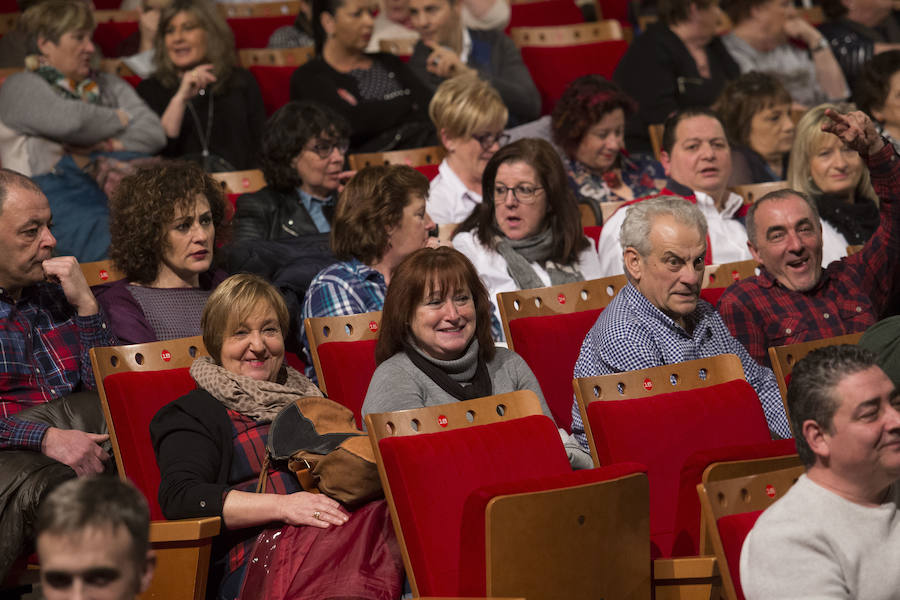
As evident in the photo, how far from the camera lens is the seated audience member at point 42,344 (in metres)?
2.71

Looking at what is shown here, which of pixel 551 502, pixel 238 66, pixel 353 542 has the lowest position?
pixel 353 542

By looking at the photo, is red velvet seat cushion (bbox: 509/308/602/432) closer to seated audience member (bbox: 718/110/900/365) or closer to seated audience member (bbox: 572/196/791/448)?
seated audience member (bbox: 572/196/791/448)

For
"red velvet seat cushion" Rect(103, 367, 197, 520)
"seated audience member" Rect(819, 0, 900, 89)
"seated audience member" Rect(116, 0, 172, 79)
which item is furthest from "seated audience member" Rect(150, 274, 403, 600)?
"seated audience member" Rect(819, 0, 900, 89)

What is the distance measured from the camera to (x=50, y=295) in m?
3.09

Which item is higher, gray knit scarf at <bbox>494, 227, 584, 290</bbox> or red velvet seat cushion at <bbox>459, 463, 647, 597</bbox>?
gray knit scarf at <bbox>494, 227, 584, 290</bbox>

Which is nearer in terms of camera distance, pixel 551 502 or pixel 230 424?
pixel 551 502

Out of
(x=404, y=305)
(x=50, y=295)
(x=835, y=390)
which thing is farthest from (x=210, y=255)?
(x=835, y=390)

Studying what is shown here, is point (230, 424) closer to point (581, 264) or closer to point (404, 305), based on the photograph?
point (404, 305)

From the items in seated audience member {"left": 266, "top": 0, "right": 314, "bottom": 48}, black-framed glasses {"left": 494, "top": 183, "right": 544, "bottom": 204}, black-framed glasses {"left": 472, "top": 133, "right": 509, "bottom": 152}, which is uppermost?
seated audience member {"left": 266, "top": 0, "right": 314, "bottom": 48}

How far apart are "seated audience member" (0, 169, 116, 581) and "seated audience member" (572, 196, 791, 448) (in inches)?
47.8

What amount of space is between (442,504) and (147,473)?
2.53 ft

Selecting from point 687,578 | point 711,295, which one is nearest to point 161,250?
point 711,295

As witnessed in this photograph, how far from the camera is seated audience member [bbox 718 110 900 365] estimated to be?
3.30 metres

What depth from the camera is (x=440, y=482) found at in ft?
7.66
